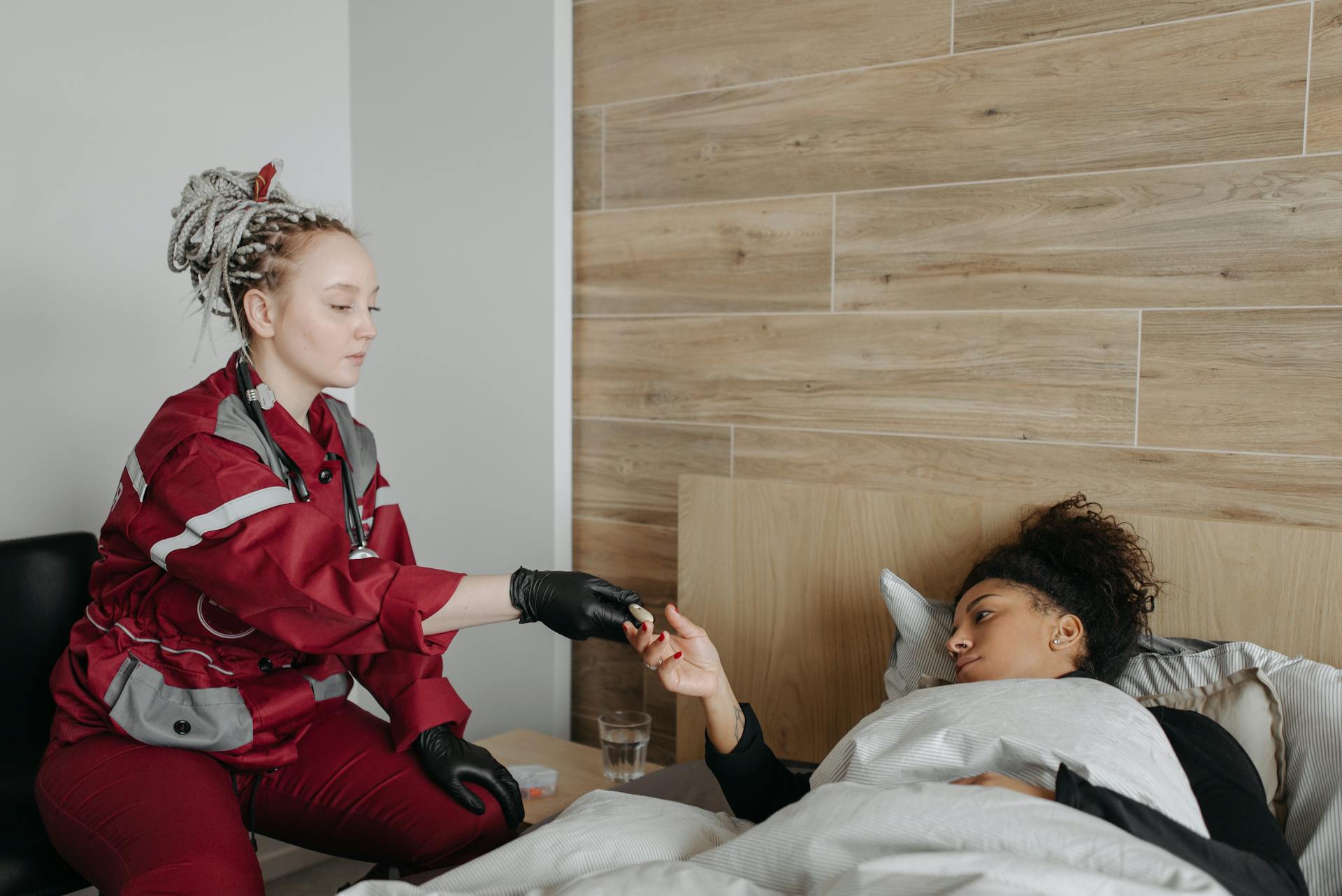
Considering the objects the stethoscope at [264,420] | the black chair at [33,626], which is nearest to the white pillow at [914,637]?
the stethoscope at [264,420]

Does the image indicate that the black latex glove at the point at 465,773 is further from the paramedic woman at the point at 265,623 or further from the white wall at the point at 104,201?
the white wall at the point at 104,201

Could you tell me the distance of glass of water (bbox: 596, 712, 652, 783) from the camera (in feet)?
5.86

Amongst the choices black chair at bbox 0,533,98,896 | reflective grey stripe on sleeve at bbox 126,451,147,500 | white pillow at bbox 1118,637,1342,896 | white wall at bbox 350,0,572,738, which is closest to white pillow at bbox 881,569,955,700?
white pillow at bbox 1118,637,1342,896

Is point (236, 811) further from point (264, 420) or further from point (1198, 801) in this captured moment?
point (1198, 801)

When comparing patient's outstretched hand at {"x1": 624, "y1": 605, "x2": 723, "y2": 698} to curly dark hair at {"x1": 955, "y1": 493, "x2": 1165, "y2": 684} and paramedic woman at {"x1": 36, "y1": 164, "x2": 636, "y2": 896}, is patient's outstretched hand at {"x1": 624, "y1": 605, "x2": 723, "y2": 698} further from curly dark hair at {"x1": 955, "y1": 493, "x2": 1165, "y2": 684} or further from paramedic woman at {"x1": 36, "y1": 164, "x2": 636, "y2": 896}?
curly dark hair at {"x1": 955, "y1": 493, "x2": 1165, "y2": 684}

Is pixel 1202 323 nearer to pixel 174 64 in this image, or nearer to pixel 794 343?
pixel 794 343

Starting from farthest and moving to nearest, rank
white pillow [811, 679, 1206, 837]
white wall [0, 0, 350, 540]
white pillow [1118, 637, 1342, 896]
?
white wall [0, 0, 350, 540] → white pillow [1118, 637, 1342, 896] → white pillow [811, 679, 1206, 837]

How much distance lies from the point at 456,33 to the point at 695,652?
1.55m

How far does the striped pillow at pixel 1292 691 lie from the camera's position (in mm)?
1224

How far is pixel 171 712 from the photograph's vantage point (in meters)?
1.43

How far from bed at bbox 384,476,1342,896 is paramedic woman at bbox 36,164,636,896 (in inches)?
11.8

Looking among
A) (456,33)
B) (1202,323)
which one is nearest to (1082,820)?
(1202,323)

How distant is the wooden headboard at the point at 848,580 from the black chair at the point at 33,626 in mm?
1007

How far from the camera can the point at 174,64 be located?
220 cm
